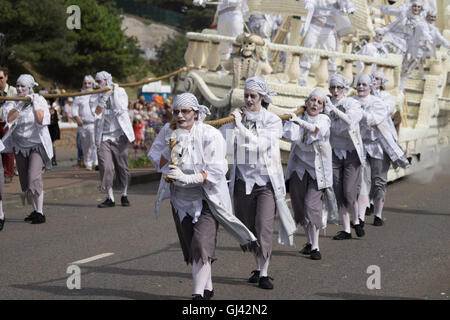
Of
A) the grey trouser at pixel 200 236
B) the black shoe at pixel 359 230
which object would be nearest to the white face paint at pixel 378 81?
the black shoe at pixel 359 230

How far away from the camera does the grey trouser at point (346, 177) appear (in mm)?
10031

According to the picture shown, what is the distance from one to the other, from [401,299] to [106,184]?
21.9ft

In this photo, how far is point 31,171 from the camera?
10922mm

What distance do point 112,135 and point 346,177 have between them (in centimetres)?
431

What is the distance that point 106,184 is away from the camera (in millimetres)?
12602

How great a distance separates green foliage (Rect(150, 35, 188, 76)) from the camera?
193 feet

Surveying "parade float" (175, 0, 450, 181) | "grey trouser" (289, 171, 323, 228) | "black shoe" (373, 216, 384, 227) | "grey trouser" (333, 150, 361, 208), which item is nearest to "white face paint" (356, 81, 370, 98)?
"grey trouser" (333, 150, 361, 208)

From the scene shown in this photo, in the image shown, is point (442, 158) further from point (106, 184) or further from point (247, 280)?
point (247, 280)

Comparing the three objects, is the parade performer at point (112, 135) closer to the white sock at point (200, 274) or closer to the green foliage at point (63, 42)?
the white sock at point (200, 274)

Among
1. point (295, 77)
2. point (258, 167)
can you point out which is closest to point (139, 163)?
point (295, 77)

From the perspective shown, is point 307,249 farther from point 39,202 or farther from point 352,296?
point 39,202

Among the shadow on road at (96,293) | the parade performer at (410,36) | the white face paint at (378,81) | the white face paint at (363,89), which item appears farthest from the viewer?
the parade performer at (410,36)
